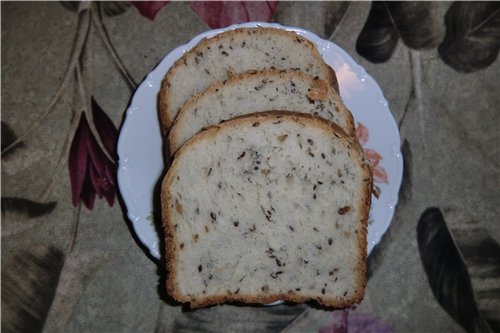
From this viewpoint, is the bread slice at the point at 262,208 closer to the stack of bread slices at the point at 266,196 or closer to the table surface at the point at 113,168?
the stack of bread slices at the point at 266,196

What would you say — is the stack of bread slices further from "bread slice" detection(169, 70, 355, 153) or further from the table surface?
the table surface

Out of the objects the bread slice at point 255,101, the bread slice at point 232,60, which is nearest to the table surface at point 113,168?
the bread slice at point 232,60

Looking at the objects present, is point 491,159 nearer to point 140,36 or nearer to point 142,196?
point 142,196

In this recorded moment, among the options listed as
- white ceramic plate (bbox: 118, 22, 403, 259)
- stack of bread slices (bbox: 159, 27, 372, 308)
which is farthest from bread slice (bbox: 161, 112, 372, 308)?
white ceramic plate (bbox: 118, 22, 403, 259)

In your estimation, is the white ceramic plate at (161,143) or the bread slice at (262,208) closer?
the bread slice at (262,208)

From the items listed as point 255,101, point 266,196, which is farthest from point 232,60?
point 266,196

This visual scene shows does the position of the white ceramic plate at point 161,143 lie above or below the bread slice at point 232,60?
below

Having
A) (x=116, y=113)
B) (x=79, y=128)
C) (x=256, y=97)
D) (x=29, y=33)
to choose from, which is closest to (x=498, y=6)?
(x=256, y=97)
